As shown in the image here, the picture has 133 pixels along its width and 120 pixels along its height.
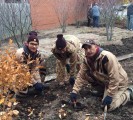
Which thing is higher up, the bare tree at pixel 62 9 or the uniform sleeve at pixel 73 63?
the bare tree at pixel 62 9

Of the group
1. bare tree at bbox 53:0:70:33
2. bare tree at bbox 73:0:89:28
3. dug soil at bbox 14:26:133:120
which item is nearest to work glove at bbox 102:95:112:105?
dug soil at bbox 14:26:133:120

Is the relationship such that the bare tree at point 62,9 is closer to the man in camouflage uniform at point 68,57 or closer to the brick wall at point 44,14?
the brick wall at point 44,14

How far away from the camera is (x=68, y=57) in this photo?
233 inches

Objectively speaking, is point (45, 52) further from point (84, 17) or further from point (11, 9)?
point (84, 17)

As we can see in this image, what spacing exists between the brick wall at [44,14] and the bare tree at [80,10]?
0.94ft

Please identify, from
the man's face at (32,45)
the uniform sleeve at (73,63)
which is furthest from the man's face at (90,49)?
the uniform sleeve at (73,63)

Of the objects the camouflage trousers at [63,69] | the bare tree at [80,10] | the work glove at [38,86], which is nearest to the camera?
the work glove at [38,86]

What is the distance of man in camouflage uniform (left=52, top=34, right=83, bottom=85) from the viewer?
5578 mm

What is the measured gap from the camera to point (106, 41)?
10633 mm

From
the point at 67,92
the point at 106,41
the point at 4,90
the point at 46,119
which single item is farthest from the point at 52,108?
the point at 106,41

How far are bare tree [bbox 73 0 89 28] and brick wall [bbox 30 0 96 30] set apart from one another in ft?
0.94

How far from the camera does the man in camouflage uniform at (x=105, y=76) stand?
4539 millimetres

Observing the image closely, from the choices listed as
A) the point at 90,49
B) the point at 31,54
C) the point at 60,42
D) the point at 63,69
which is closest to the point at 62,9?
the point at 63,69

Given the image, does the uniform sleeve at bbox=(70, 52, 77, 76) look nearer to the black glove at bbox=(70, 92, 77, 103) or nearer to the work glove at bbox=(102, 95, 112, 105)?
the black glove at bbox=(70, 92, 77, 103)
